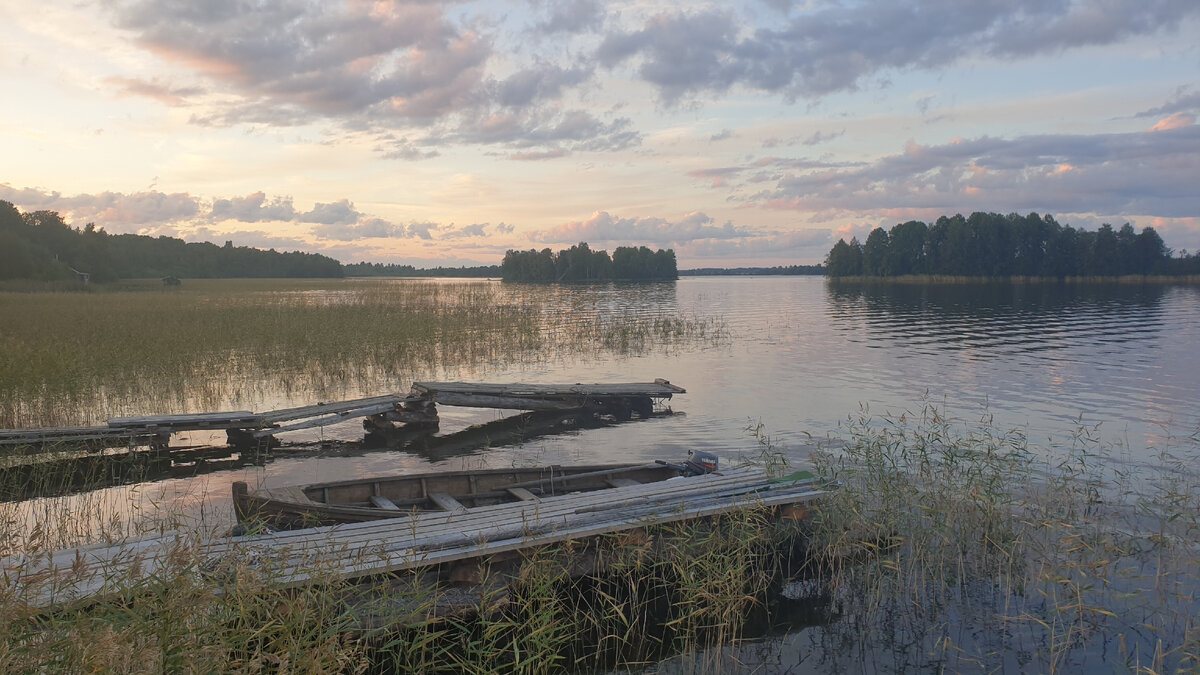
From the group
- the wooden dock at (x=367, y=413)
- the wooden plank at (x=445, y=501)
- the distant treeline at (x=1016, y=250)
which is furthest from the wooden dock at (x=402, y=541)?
the distant treeline at (x=1016, y=250)

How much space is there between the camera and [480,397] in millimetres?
18031

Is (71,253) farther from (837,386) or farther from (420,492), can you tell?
(420,492)

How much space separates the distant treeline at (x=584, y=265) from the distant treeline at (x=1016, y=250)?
65.7 meters

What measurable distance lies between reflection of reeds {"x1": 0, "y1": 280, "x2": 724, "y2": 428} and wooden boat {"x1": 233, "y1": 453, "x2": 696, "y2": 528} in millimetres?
9921

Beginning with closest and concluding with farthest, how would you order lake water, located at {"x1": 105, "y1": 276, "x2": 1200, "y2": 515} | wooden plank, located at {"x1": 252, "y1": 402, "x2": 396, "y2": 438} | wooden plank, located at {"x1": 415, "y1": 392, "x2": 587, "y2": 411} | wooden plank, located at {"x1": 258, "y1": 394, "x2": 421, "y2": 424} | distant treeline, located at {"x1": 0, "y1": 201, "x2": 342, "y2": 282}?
lake water, located at {"x1": 105, "y1": 276, "x2": 1200, "y2": 515}
wooden plank, located at {"x1": 252, "y1": 402, "x2": 396, "y2": 438}
wooden plank, located at {"x1": 258, "y1": 394, "x2": 421, "y2": 424}
wooden plank, located at {"x1": 415, "y1": 392, "x2": 587, "y2": 411}
distant treeline, located at {"x1": 0, "y1": 201, "x2": 342, "y2": 282}

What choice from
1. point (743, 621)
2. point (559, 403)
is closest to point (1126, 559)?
point (743, 621)

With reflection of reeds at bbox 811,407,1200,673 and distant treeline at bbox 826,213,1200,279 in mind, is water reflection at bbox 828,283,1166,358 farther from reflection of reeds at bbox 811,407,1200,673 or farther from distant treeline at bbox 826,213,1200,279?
distant treeline at bbox 826,213,1200,279

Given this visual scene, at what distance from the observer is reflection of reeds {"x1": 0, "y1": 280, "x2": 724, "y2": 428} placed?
1762 centimetres

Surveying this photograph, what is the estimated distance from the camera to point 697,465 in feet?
36.7

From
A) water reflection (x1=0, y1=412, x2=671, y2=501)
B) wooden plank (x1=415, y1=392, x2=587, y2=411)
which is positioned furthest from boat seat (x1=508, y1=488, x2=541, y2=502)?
wooden plank (x1=415, y1=392, x2=587, y2=411)

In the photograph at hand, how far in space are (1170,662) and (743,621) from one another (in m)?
3.85

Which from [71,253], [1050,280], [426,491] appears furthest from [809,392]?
[1050,280]

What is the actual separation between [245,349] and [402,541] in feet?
71.7

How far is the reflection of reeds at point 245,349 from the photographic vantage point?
17625 mm
